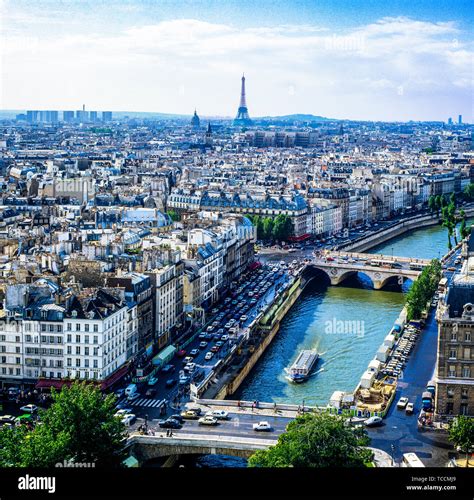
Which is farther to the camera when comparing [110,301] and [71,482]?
[110,301]

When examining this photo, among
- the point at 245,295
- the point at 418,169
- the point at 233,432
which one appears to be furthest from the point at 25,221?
the point at 418,169

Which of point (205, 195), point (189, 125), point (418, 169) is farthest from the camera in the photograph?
point (189, 125)

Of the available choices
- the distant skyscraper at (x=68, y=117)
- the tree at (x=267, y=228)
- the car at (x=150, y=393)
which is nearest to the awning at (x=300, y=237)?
the tree at (x=267, y=228)

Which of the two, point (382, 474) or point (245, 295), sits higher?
point (382, 474)

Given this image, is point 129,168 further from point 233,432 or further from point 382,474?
point 382,474

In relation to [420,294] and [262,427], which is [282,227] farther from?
[262,427]

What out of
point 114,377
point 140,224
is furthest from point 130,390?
point 140,224
